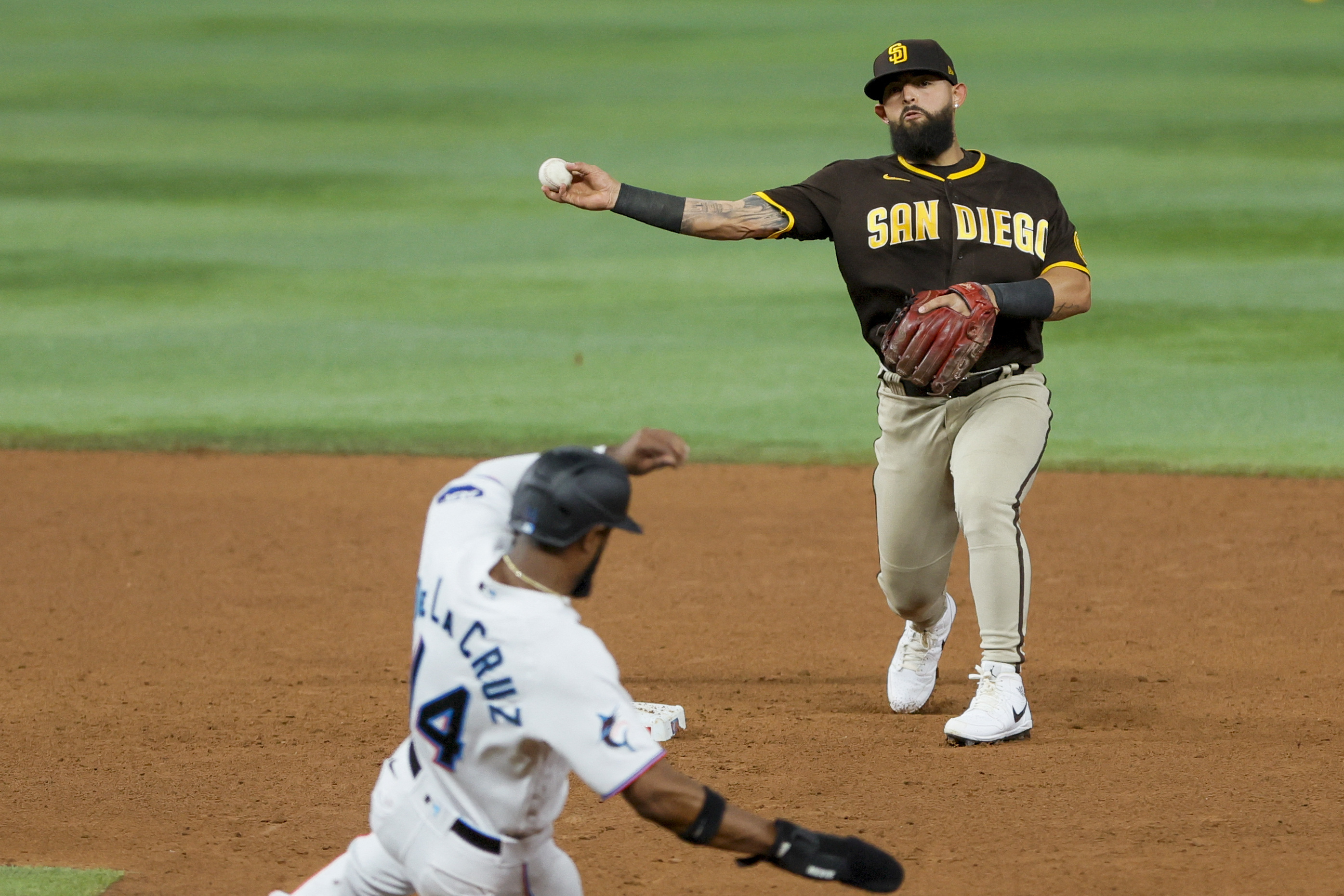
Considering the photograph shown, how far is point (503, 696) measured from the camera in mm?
3016

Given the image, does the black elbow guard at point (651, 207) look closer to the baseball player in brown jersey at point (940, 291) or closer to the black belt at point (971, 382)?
the baseball player in brown jersey at point (940, 291)

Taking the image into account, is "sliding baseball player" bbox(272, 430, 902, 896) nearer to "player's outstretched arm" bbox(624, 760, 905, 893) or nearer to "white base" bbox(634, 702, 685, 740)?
"player's outstretched arm" bbox(624, 760, 905, 893)

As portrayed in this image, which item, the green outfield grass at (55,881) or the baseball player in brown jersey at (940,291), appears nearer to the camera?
the green outfield grass at (55,881)

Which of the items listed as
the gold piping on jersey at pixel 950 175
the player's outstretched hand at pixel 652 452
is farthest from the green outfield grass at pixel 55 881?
the gold piping on jersey at pixel 950 175

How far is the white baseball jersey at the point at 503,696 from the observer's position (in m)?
A: 2.98

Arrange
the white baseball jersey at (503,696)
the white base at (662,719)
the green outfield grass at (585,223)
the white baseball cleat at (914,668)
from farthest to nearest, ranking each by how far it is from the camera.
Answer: the green outfield grass at (585,223) < the white baseball cleat at (914,668) < the white base at (662,719) < the white baseball jersey at (503,696)

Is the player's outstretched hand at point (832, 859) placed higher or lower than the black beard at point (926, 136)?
lower

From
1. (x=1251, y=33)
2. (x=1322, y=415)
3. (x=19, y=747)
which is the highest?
(x=1251, y=33)

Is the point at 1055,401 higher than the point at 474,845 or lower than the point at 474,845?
higher

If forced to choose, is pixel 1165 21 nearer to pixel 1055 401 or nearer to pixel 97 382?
pixel 1055 401

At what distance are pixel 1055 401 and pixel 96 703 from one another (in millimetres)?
7021

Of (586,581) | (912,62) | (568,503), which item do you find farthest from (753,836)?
(912,62)

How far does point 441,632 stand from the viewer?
3104mm

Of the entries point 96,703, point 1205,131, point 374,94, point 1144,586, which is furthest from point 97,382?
point 1205,131
